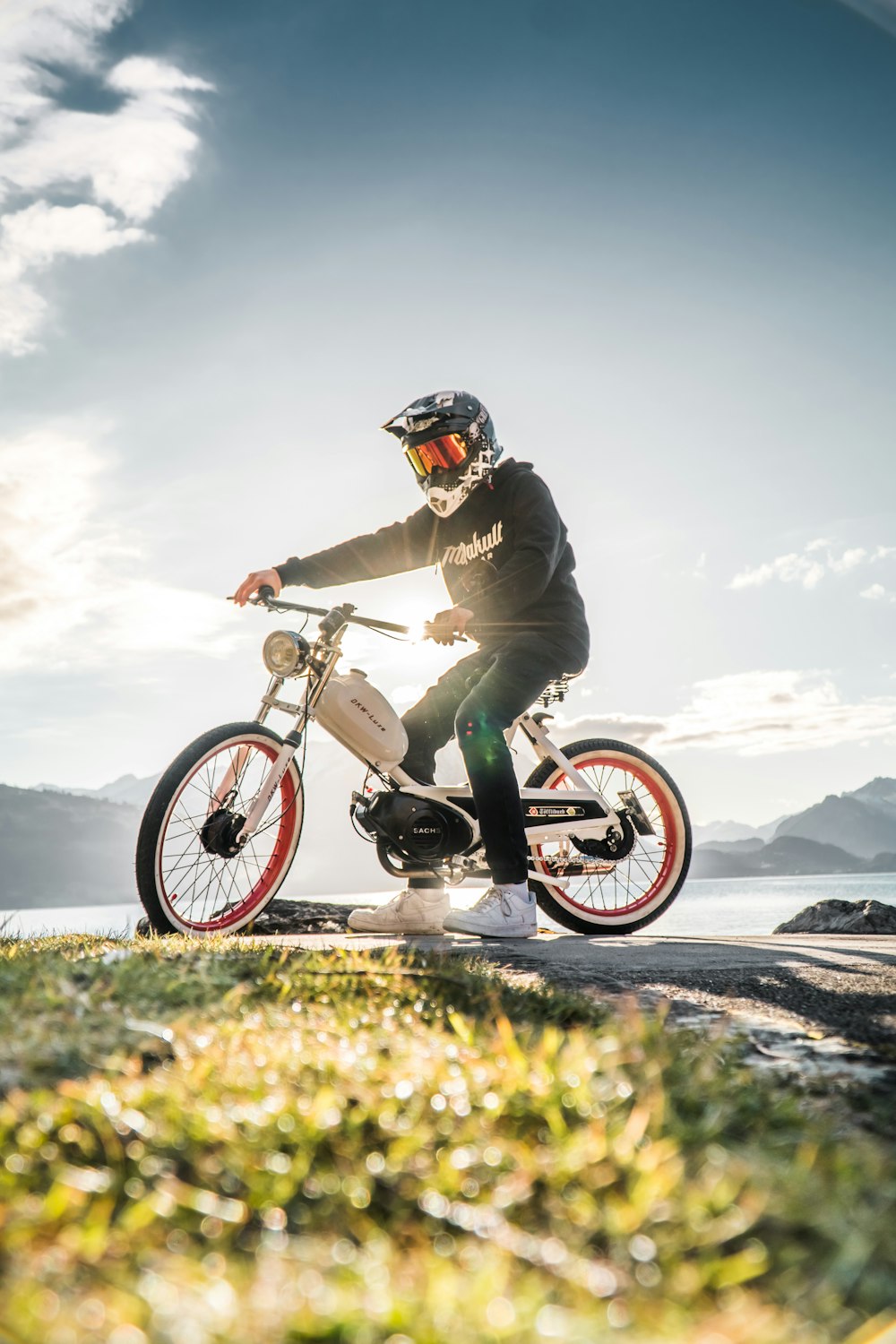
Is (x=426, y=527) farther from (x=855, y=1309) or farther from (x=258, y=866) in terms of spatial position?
(x=855, y=1309)

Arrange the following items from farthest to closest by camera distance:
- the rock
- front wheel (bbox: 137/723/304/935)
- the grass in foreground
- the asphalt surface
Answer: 1. the rock
2. front wheel (bbox: 137/723/304/935)
3. the asphalt surface
4. the grass in foreground

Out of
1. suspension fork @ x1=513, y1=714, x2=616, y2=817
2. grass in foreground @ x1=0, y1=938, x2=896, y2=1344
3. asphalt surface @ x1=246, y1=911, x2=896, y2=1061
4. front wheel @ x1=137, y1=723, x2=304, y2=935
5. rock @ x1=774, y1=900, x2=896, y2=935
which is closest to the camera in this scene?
grass in foreground @ x1=0, y1=938, x2=896, y2=1344

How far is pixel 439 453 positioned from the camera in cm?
555

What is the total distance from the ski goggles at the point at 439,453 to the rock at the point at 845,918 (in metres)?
4.74

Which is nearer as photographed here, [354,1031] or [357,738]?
[354,1031]

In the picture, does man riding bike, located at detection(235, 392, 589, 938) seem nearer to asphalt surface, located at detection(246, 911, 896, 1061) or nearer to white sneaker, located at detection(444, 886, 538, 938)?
white sneaker, located at detection(444, 886, 538, 938)

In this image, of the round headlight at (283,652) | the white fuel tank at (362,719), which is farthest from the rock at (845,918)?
the round headlight at (283,652)

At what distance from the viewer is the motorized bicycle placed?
464cm

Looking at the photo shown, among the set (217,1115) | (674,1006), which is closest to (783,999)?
(674,1006)

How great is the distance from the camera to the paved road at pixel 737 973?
7.60 ft

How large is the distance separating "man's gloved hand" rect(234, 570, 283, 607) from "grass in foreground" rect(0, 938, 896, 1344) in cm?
363

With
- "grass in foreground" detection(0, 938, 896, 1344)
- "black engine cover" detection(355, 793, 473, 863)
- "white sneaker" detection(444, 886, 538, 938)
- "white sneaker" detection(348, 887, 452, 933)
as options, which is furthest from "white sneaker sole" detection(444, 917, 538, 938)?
"grass in foreground" detection(0, 938, 896, 1344)

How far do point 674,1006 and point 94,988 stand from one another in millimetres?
1543

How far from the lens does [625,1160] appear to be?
1.18m
